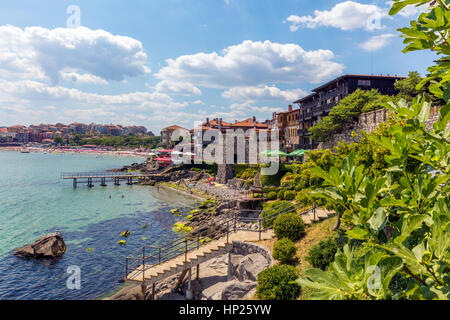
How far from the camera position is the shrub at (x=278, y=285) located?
34.1 ft

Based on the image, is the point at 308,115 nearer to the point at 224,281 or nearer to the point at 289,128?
the point at 289,128

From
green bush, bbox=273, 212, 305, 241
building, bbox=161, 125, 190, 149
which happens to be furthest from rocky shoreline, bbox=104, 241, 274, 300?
building, bbox=161, 125, 190, 149

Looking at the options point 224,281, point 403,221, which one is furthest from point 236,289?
point 403,221

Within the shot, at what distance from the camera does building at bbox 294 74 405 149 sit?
44094 mm

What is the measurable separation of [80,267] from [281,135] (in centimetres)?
5455

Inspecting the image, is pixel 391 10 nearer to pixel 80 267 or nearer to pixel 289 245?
pixel 289 245

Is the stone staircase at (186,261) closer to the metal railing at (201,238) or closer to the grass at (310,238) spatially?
the metal railing at (201,238)

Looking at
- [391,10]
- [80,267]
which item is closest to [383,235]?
[391,10]

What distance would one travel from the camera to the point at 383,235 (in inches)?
96.1

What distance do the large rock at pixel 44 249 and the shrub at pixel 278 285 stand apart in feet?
76.8

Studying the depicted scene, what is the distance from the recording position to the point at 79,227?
34062mm

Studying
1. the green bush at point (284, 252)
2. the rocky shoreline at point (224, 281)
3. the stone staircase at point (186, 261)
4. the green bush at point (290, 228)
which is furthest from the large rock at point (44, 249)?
the green bush at point (284, 252)

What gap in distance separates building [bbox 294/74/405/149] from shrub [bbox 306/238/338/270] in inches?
1531

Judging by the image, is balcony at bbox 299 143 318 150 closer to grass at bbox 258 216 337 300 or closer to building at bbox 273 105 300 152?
building at bbox 273 105 300 152
